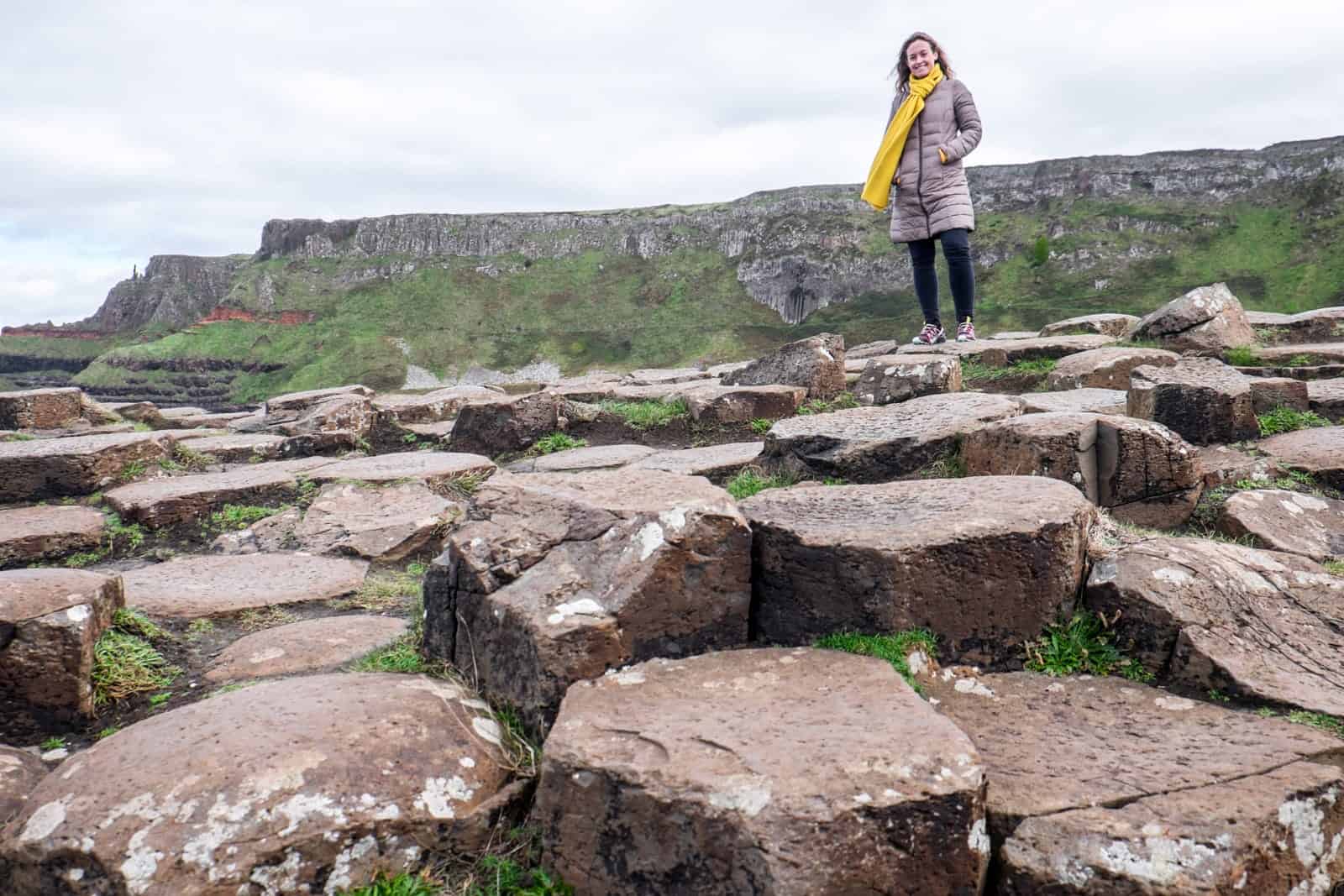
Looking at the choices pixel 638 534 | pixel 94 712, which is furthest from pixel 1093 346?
pixel 94 712

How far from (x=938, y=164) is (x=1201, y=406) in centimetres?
280

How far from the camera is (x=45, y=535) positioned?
401 centimetres

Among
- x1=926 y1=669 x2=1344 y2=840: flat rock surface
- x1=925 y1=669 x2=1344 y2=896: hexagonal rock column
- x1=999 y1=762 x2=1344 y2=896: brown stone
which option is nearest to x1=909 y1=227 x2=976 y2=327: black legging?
x1=926 y1=669 x2=1344 y2=840: flat rock surface

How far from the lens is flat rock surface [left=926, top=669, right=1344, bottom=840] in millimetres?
1875

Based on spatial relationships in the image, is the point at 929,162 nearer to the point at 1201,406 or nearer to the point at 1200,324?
the point at 1200,324

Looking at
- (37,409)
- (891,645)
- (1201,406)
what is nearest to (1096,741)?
(891,645)

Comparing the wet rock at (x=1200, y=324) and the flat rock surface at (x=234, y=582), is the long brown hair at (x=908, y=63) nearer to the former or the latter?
the wet rock at (x=1200, y=324)

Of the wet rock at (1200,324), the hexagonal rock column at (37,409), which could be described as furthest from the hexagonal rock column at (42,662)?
the wet rock at (1200,324)

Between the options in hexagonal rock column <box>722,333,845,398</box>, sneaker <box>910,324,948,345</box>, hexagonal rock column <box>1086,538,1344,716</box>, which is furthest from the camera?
sneaker <box>910,324,948,345</box>

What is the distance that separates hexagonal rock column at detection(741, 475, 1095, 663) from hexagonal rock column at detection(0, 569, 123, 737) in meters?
1.91

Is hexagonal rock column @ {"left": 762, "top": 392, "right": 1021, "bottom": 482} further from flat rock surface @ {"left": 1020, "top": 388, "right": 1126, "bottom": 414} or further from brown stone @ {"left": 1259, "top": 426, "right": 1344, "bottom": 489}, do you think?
brown stone @ {"left": 1259, "top": 426, "right": 1344, "bottom": 489}

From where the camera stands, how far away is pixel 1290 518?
137 inches

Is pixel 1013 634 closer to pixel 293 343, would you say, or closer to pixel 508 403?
pixel 508 403

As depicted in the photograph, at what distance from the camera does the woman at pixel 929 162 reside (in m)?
6.40
